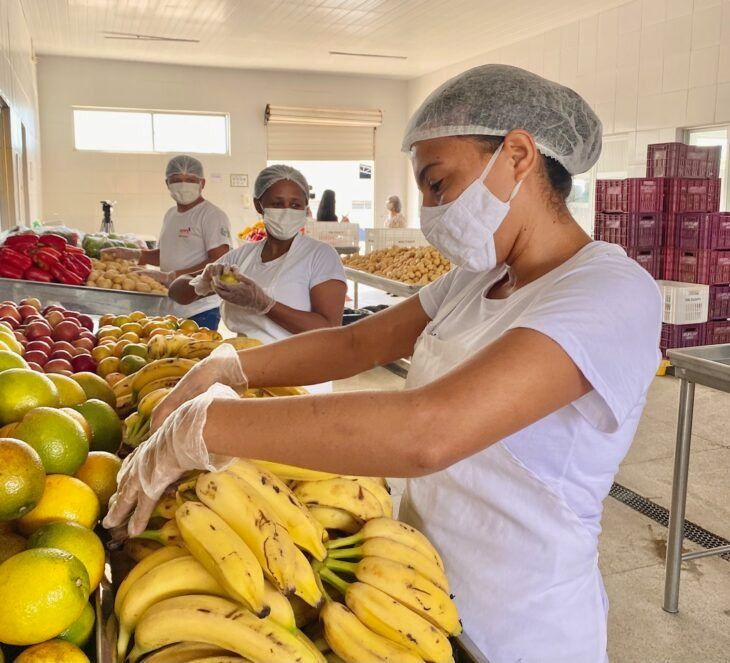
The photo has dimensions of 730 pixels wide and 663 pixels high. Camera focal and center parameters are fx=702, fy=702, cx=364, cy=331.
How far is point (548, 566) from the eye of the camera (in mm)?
1237

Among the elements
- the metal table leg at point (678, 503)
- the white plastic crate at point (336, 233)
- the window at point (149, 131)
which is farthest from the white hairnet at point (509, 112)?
the window at point (149, 131)

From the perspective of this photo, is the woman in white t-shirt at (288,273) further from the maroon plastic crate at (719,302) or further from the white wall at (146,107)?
the white wall at (146,107)

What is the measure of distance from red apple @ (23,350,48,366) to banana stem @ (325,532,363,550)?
4.58 feet

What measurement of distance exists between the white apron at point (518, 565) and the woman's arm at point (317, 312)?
5.84ft

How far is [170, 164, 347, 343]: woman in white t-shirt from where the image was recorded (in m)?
3.14

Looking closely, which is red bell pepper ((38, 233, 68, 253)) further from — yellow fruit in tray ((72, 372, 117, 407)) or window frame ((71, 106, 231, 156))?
window frame ((71, 106, 231, 156))

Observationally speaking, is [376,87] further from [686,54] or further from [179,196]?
[179,196]

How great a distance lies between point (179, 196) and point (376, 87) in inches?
392

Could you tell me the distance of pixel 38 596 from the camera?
87cm

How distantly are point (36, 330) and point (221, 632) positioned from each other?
197cm

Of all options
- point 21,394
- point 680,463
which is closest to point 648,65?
point 680,463

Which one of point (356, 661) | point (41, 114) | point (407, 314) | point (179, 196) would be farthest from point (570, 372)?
point (41, 114)

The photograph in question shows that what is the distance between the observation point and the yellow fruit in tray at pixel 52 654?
867 mm

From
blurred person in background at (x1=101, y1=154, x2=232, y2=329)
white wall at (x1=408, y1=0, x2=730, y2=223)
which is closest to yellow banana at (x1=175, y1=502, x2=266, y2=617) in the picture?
blurred person in background at (x1=101, y1=154, x2=232, y2=329)
